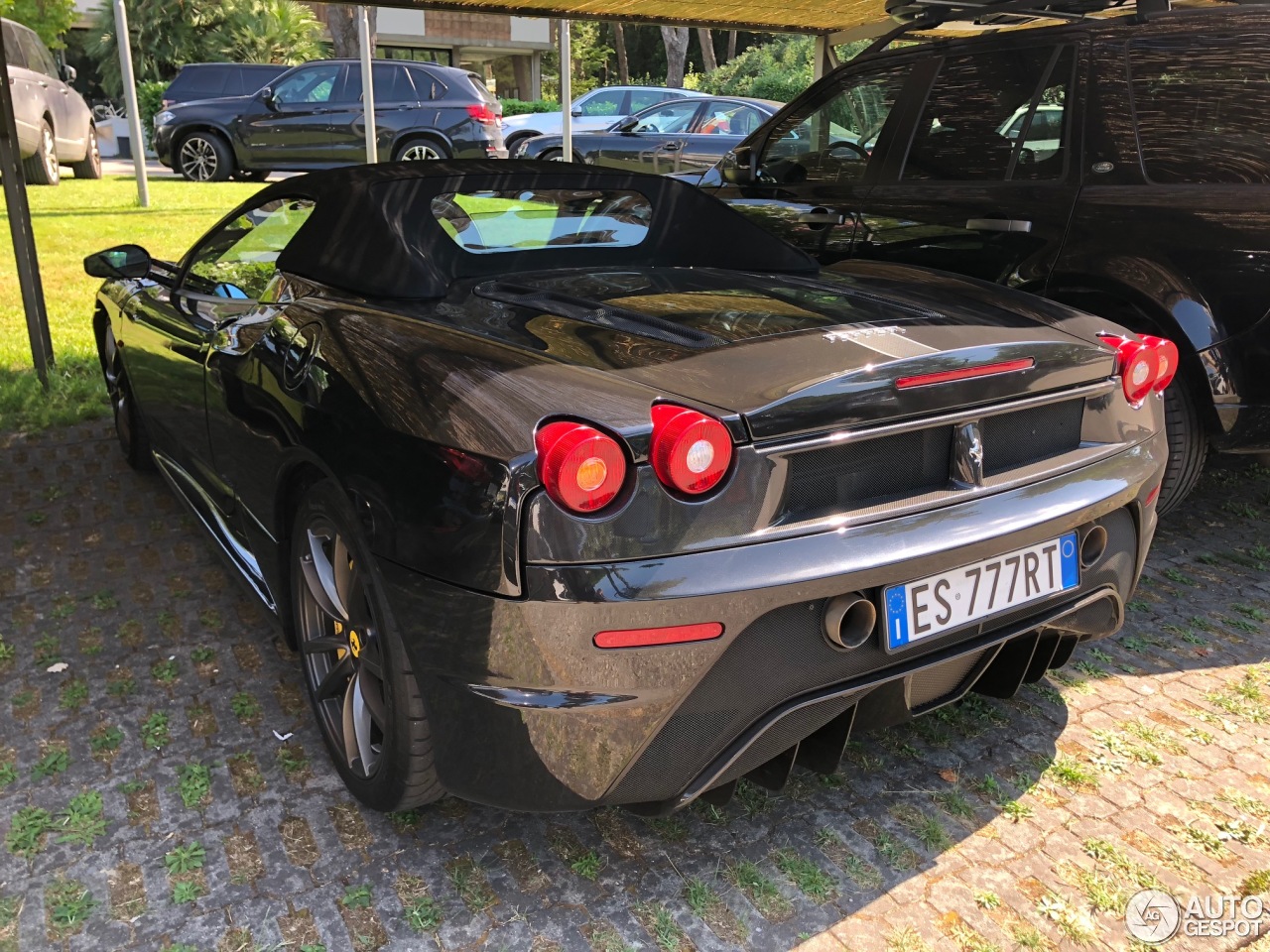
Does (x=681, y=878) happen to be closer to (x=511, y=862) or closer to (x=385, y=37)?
(x=511, y=862)

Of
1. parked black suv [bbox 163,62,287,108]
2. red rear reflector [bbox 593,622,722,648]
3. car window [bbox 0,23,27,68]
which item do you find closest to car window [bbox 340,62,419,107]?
parked black suv [bbox 163,62,287,108]

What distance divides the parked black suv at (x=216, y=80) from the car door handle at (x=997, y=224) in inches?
585

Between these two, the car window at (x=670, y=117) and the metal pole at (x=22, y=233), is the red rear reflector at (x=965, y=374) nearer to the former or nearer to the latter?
the metal pole at (x=22, y=233)

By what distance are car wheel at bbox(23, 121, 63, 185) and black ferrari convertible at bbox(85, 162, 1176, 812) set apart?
1262 cm

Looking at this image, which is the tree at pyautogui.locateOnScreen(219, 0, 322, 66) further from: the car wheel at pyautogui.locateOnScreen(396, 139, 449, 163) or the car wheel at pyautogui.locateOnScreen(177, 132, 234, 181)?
the car wheel at pyautogui.locateOnScreen(396, 139, 449, 163)

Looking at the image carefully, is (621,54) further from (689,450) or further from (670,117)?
(689,450)

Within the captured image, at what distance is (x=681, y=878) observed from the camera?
7.35ft

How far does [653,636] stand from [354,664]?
3.07 feet

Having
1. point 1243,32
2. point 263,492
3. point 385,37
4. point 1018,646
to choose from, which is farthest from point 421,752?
point 385,37

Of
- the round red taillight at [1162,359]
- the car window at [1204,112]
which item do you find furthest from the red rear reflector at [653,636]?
the car window at [1204,112]

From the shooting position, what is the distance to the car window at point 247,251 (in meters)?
3.10

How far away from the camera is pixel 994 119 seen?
4.19 m

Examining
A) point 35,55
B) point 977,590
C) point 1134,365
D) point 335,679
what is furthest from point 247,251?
point 35,55

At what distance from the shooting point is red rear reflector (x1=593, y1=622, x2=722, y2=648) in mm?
1777
